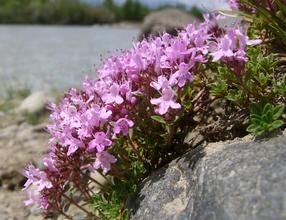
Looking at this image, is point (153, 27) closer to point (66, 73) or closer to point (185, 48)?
point (66, 73)

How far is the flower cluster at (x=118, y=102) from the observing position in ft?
8.42

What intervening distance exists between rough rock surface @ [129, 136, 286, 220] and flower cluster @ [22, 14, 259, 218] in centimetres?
22

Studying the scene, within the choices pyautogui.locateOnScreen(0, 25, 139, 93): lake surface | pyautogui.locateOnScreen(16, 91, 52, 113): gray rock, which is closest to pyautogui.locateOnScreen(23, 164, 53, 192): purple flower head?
pyautogui.locateOnScreen(16, 91, 52, 113): gray rock

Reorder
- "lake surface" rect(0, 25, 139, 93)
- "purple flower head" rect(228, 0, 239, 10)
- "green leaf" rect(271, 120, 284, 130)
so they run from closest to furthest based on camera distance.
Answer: "green leaf" rect(271, 120, 284, 130) → "purple flower head" rect(228, 0, 239, 10) → "lake surface" rect(0, 25, 139, 93)

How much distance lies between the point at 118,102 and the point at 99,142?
182 mm

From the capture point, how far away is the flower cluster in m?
2.57

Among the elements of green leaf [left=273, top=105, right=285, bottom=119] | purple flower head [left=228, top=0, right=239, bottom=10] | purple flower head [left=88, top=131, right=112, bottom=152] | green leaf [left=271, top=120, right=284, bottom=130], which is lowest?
purple flower head [left=88, top=131, right=112, bottom=152]

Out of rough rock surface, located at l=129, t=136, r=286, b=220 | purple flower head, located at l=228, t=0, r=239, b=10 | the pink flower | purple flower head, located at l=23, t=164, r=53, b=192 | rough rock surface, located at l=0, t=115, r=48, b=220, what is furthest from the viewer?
rough rock surface, located at l=0, t=115, r=48, b=220

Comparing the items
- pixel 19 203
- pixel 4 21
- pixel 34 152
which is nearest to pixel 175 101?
pixel 19 203

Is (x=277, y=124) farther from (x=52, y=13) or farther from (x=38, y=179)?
(x=52, y=13)

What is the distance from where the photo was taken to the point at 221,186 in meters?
2.29

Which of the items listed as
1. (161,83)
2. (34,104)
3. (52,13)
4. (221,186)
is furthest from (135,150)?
(52,13)

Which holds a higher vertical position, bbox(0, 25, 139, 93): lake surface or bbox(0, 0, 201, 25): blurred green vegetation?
bbox(0, 25, 139, 93): lake surface

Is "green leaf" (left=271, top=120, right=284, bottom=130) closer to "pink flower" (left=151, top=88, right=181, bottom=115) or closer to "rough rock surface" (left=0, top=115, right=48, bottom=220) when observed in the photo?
"pink flower" (left=151, top=88, right=181, bottom=115)
